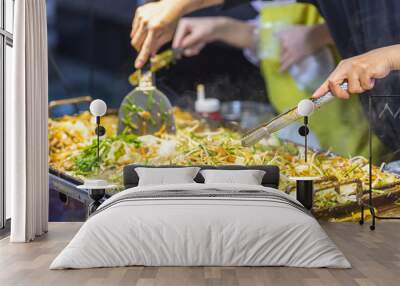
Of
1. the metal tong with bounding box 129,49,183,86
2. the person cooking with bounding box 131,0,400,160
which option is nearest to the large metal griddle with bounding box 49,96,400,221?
the metal tong with bounding box 129,49,183,86

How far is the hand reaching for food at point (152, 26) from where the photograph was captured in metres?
8.13

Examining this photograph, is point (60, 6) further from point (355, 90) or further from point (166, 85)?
point (355, 90)

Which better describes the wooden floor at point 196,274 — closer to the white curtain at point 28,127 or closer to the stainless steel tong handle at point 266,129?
the white curtain at point 28,127

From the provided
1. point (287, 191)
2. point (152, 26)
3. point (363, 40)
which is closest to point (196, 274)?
point (287, 191)

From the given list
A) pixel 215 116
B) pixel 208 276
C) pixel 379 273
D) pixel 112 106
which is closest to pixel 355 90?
pixel 215 116

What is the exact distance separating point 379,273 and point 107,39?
475 centimetres

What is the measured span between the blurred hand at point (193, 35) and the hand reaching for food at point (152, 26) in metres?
0.11

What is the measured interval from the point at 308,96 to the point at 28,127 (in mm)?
3454

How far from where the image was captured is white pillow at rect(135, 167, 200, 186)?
723 cm

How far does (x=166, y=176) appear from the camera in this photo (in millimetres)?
7266

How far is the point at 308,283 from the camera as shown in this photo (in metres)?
4.47

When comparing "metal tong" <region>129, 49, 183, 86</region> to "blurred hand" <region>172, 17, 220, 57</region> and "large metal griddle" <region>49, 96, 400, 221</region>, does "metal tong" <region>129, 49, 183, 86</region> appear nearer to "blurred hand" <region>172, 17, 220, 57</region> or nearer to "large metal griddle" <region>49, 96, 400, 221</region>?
"blurred hand" <region>172, 17, 220, 57</region>

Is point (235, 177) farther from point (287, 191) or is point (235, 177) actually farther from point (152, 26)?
point (152, 26)

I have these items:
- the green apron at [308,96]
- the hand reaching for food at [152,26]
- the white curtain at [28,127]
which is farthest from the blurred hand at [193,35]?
the white curtain at [28,127]
